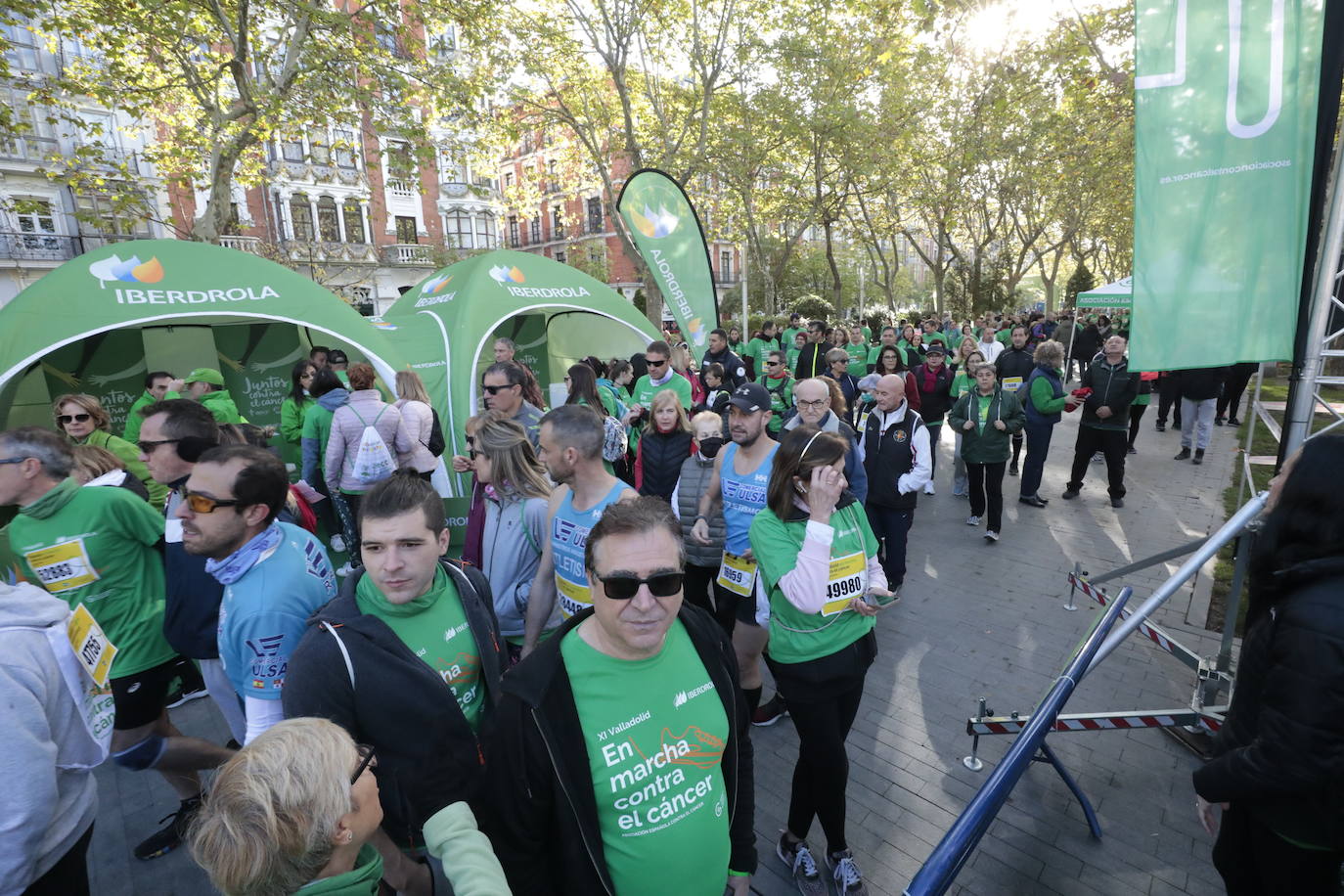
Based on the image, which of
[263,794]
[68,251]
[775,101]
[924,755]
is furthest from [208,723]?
[68,251]

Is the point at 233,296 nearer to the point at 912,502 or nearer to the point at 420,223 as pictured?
the point at 912,502

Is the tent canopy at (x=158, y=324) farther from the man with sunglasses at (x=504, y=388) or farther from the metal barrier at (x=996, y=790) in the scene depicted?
the metal barrier at (x=996, y=790)

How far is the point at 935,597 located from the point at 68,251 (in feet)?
Result: 111

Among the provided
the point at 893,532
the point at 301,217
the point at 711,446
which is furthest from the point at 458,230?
the point at 711,446

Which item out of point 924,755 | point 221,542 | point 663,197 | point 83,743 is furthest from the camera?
point 663,197

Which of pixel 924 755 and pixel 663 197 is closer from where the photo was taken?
pixel 924 755

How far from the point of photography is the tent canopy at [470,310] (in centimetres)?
855

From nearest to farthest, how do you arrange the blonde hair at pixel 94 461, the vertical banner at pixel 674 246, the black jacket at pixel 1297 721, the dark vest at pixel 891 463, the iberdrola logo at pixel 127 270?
1. the black jacket at pixel 1297 721
2. the blonde hair at pixel 94 461
3. the dark vest at pixel 891 463
4. the iberdrola logo at pixel 127 270
5. the vertical banner at pixel 674 246

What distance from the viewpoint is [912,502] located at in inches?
209

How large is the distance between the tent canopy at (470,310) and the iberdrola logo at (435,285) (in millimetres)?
22

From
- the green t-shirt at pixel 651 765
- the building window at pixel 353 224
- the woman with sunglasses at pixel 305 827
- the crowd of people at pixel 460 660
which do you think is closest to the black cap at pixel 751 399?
the crowd of people at pixel 460 660

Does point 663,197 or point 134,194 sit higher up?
point 134,194

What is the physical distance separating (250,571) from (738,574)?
233 cm

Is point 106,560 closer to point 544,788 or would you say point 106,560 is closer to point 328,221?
point 544,788
